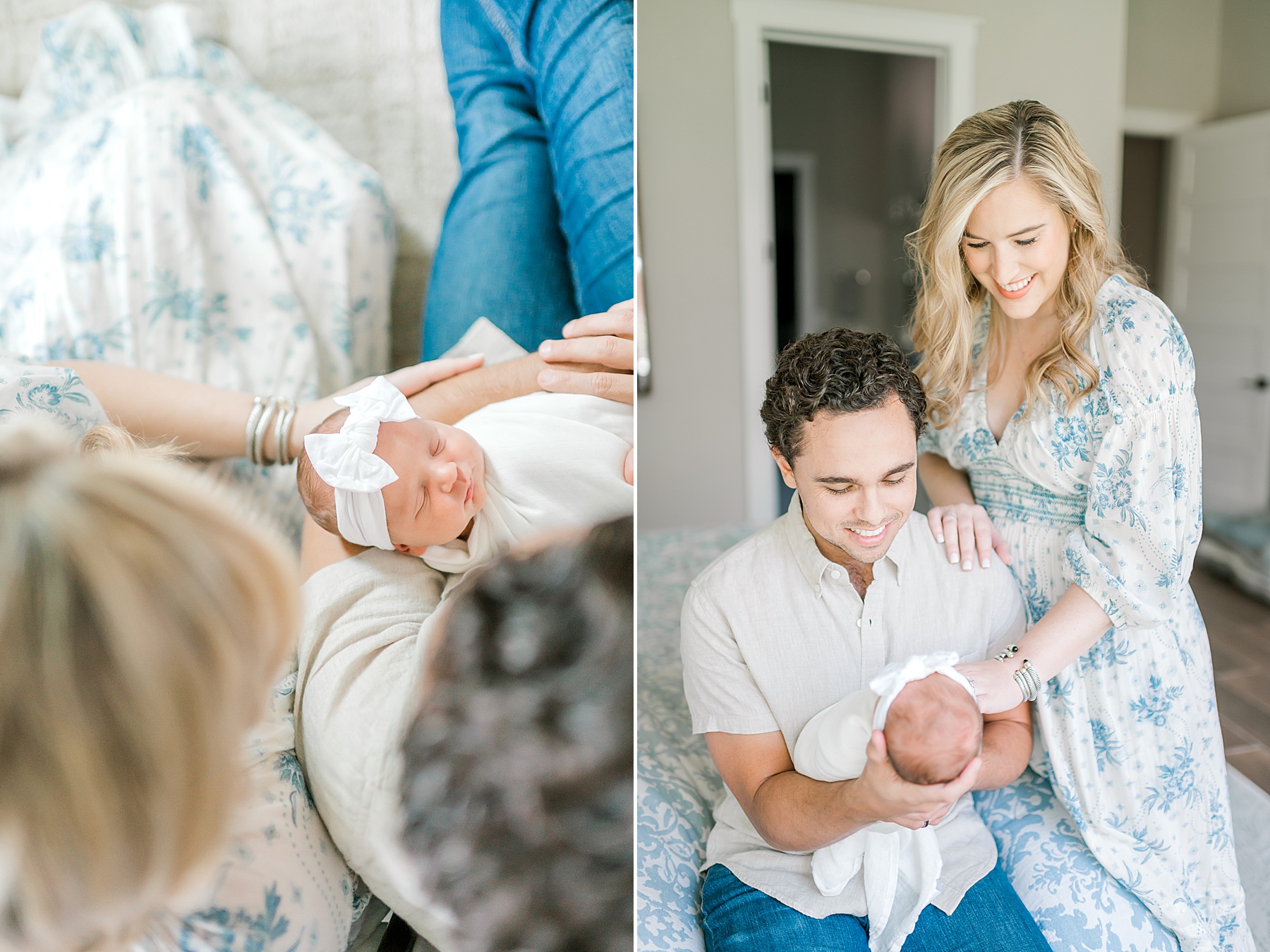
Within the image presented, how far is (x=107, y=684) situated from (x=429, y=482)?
0.21m

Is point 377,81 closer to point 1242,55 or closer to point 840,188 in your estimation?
point 1242,55

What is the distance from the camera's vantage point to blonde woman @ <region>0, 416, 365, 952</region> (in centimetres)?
39

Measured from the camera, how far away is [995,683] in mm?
700

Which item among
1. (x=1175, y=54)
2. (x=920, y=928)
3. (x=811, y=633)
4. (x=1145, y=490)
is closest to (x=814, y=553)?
(x=811, y=633)

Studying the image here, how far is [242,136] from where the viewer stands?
1.89ft

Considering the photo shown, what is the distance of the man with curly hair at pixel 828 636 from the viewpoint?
2.23 feet

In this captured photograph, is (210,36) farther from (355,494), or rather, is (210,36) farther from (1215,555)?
(1215,555)

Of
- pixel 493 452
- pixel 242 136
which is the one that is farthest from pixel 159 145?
pixel 493 452

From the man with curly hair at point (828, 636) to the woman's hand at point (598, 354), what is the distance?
180mm

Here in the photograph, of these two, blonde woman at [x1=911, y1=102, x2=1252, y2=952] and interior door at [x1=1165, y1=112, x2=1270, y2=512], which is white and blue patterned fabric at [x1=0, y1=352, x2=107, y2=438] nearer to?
blonde woman at [x1=911, y1=102, x2=1252, y2=952]

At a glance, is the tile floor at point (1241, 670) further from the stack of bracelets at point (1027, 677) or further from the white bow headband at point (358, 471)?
the white bow headband at point (358, 471)

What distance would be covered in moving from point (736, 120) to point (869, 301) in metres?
4.50

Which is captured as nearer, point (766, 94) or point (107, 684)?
point (107, 684)

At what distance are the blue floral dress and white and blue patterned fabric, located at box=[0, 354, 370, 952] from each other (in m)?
0.70
